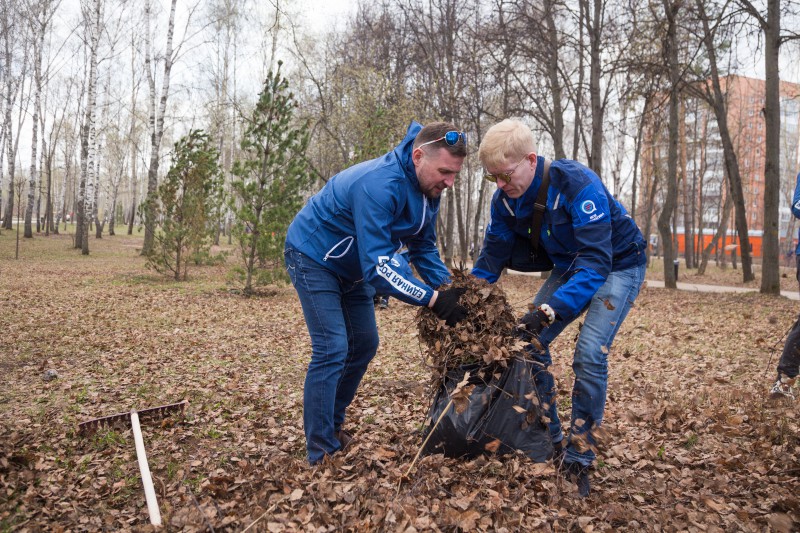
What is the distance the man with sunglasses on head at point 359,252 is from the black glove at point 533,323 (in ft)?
1.04

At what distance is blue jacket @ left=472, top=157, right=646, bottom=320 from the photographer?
2.82 meters

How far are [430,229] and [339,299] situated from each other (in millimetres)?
689

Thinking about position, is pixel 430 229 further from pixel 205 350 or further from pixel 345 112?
pixel 345 112

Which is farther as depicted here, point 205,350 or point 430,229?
point 205,350

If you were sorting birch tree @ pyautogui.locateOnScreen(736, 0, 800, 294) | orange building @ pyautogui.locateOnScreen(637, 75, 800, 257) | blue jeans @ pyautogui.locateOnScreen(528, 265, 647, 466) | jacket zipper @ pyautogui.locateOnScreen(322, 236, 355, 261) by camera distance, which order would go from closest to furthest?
blue jeans @ pyautogui.locateOnScreen(528, 265, 647, 466), jacket zipper @ pyautogui.locateOnScreen(322, 236, 355, 261), birch tree @ pyautogui.locateOnScreen(736, 0, 800, 294), orange building @ pyautogui.locateOnScreen(637, 75, 800, 257)

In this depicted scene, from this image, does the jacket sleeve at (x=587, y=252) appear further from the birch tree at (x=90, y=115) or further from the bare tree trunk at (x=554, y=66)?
the birch tree at (x=90, y=115)

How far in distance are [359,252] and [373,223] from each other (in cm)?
17

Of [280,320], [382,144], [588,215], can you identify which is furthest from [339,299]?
[382,144]

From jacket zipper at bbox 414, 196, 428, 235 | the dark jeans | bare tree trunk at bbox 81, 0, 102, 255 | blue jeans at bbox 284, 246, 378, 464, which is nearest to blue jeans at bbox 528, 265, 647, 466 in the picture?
jacket zipper at bbox 414, 196, 428, 235

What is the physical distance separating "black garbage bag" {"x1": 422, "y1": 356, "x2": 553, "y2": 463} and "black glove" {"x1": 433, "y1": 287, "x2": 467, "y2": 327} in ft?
0.98

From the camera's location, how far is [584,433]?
2.94m

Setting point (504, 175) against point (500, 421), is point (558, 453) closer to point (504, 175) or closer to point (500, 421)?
point (500, 421)

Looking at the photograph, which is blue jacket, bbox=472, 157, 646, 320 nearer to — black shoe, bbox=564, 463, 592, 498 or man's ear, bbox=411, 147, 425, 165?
man's ear, bbox=411, 147, 425, 165

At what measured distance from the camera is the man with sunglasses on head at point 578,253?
283cm
